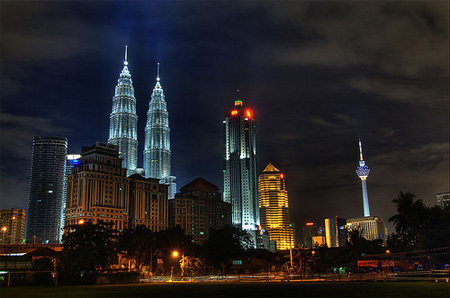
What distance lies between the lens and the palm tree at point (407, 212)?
92938 millimetres

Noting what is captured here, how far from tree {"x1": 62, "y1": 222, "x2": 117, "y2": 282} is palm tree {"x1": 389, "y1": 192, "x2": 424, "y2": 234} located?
207 feet

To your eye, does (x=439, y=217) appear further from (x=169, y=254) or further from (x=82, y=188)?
(x=82, y=188)

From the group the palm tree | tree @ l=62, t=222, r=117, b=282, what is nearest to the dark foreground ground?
tree @ l=62, t=222, r=117, b=282

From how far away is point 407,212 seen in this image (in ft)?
316

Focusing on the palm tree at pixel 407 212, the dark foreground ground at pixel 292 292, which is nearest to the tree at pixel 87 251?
the dark foreground ground at pixel 292 292

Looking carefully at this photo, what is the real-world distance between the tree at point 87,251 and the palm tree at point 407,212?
6305cm

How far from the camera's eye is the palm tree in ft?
305

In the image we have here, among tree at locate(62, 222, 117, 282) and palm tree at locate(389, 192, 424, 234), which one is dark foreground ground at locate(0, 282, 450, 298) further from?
palm tree at locate(389, 192, 424, 234)

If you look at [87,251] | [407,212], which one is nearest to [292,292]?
[87,251]

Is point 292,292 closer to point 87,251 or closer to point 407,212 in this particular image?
point 87,251

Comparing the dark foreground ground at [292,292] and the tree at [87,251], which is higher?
the tree at [87,251]

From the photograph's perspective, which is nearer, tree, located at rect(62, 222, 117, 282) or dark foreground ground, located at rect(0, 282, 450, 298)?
dark foreground ground, located at rect(0, 282, 450, 298)

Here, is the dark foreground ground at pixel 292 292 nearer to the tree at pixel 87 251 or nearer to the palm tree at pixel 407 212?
the tree at pixel 87 251

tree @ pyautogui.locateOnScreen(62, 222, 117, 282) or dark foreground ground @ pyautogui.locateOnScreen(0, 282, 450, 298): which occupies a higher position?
tree @ pyautogui.locateOnScreen(62, 222, 117, 282)
